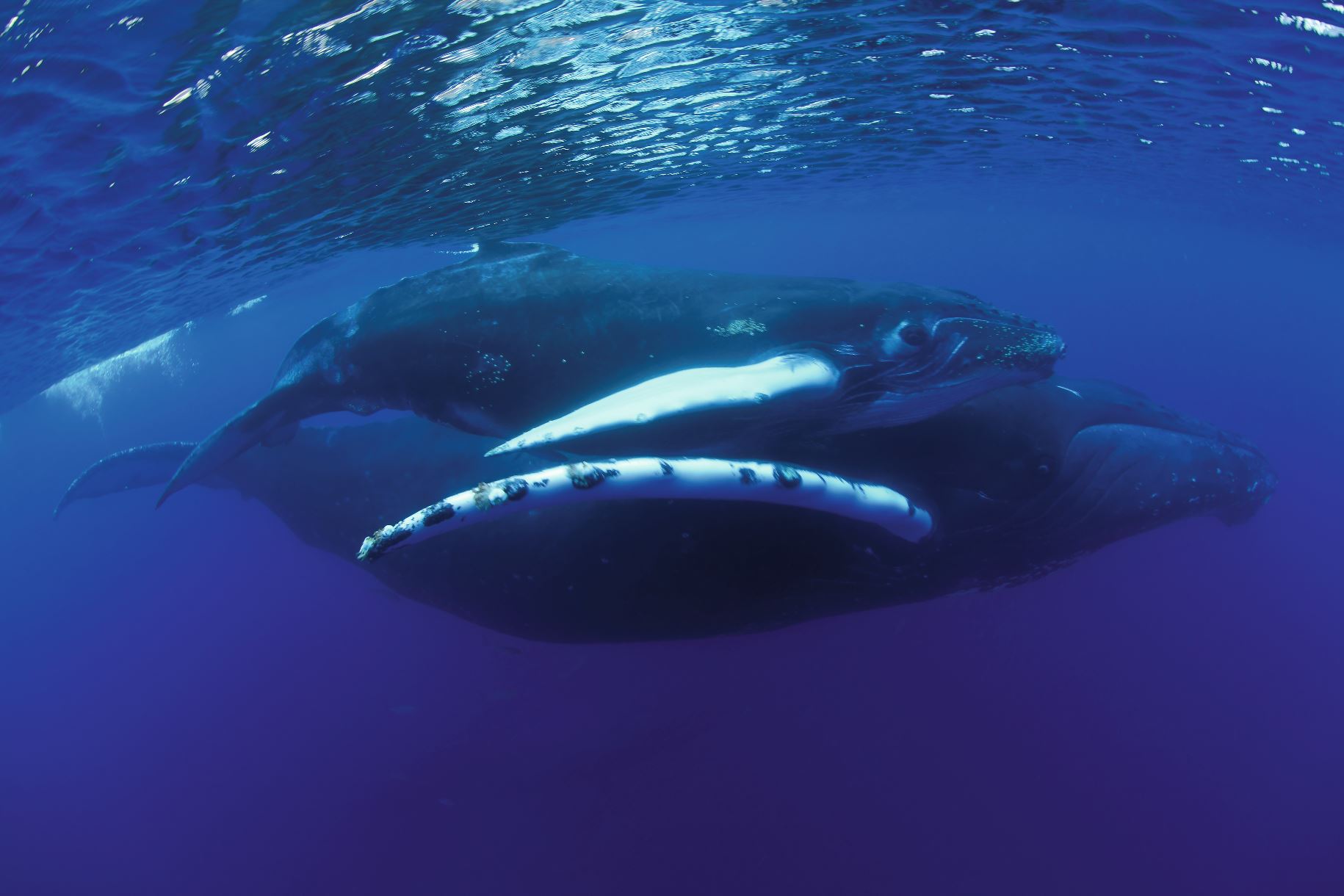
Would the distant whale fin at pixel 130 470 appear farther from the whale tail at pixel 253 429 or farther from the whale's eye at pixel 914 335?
the whale's eye at pixel 914 335

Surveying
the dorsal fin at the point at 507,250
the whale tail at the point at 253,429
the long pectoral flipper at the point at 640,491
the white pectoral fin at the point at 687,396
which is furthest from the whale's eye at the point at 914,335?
the whale tail at the point at 253,429

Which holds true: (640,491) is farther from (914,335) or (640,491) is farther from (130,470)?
(130,470)

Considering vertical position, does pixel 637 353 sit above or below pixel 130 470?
above

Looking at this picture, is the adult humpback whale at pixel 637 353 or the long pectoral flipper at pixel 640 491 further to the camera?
the adult humpback whale at pixel 637 353

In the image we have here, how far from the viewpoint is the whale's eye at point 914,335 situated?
4461mm

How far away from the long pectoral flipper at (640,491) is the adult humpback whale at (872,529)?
2.88 ft

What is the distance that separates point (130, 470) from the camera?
11906 millimetres

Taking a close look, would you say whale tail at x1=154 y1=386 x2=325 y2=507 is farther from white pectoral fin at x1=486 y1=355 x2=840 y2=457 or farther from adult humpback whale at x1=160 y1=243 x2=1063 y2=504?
white pectoral fin at x1=486 y1=355 x2=840 y2=457

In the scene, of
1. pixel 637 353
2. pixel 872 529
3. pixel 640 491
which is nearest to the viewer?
pixel 640 491

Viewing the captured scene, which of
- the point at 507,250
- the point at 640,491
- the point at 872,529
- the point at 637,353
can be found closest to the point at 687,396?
the point at 640,491

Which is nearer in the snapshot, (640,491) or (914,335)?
(640,491)

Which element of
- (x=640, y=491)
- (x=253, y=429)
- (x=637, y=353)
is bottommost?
(x=253, y=429)

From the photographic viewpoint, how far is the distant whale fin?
11.4m

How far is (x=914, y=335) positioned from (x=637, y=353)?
2183 millimetres
